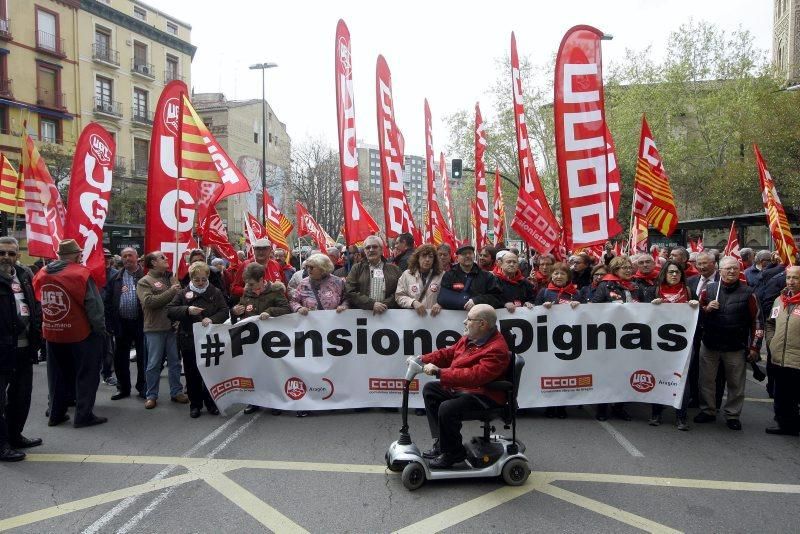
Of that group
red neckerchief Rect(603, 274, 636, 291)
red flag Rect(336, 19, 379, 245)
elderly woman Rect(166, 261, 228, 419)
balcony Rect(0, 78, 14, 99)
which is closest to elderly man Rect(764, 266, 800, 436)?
red neckerchief Rect(603, 274, 636, 291)

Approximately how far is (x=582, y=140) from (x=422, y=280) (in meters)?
2.44

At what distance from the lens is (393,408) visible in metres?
6.37

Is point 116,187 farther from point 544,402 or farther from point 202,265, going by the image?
point 544,402

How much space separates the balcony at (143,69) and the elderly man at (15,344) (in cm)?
4152

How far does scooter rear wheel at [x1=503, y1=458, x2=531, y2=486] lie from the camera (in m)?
4.33

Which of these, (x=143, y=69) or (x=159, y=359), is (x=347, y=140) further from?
(x=143, y=69)

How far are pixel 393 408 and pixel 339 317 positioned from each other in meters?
1.21

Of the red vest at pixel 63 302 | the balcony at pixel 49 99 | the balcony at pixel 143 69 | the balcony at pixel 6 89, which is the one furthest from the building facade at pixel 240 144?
the red vest at pixel 63 302

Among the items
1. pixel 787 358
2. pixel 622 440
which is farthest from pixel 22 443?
pixel 787 358

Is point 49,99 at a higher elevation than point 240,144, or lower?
lower

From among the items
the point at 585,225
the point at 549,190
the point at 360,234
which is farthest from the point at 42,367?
the point at 549,190

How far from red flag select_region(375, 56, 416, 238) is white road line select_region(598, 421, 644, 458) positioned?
415 cm

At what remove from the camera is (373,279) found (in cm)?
661

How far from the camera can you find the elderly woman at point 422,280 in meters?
6.38
